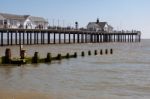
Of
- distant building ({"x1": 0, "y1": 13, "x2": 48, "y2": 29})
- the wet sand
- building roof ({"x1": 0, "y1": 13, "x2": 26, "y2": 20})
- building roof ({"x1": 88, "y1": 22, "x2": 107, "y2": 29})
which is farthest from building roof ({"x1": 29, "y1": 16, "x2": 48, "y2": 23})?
the wet sand

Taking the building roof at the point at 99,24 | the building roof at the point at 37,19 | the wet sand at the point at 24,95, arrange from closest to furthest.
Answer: the wet sand at the point at 24,95, the building roof at the point at 37,19, the building roof at the point at 99,24

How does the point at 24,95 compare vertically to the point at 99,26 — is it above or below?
below

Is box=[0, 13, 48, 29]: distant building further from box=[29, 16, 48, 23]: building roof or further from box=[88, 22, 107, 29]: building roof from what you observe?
box=[88, 22, 107, 29]: building roof

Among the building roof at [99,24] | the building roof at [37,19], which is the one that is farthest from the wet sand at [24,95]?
the building roof at [99,24]

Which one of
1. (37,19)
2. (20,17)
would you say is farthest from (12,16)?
(37,19)

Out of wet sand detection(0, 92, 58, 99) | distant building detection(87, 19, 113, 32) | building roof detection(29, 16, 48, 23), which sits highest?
building roof detection(29, 16, 48, 23)

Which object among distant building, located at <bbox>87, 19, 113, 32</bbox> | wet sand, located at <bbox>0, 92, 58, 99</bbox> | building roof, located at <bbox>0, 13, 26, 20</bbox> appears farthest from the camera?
distant building, located at <bbox>87, 19, 113, 32</bbox>

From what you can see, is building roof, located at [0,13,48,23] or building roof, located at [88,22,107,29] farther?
building roof, located at [88,22,107,29]

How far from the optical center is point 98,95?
19969mm

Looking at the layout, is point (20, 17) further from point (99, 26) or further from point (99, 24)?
point (99, 24)

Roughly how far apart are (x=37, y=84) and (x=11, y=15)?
3014 inches

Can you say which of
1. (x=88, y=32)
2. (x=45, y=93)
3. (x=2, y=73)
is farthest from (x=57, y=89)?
(x=88, y=32)

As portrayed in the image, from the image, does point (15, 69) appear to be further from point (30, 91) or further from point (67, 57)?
point (67, 57)

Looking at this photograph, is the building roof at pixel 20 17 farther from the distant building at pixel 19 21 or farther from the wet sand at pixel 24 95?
the wet sand at pixel 24 95
